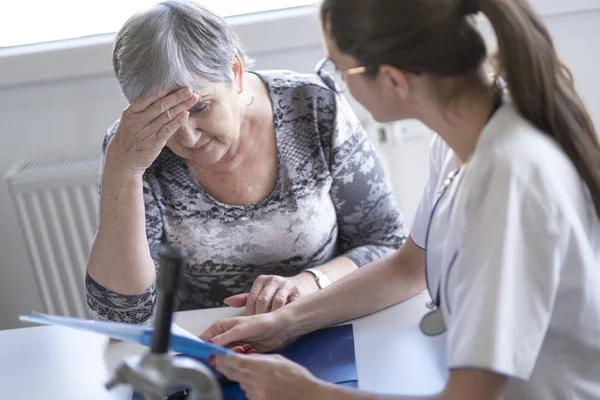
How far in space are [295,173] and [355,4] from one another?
63cm

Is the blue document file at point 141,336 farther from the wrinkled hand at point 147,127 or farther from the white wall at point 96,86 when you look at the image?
the white wall at point 96,86

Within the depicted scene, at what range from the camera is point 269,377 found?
1.09m

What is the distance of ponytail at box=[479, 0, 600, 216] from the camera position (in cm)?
100

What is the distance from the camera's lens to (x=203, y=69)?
1.44m

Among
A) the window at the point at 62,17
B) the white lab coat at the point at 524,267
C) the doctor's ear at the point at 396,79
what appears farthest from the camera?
the window at the point at 62,17

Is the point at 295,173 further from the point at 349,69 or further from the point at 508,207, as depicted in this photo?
the point at 508,207

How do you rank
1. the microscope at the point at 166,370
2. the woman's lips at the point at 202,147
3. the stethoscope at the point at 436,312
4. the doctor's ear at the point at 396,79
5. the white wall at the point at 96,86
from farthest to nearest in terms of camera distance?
1. the white wall at the point at 96,86
2. the woman's lips at the point at 202,147
3. the stethoscope at the point at 436,312
4. the doctor's ear at the point at 396,79
5. the microscope at the point at 166,370

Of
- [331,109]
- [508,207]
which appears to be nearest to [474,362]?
[508,207]

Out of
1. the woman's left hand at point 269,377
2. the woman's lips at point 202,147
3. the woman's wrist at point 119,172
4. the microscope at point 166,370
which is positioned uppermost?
the microscope at point 166,370

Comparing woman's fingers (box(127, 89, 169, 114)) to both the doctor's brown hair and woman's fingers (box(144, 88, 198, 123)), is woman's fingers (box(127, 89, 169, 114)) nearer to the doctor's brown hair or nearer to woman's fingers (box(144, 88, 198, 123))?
woman's fingers (box(144, 88, 198, 123))

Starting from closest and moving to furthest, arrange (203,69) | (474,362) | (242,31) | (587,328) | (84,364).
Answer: (474,362) < (587,328) < (84,364) < (203,69) < (242,31)

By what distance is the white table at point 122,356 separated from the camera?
116cm

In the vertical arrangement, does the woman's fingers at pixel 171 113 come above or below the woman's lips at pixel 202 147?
above

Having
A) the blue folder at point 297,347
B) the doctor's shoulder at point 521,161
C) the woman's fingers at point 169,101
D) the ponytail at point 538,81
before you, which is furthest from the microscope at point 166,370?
the woman's fingers at point 169,101
